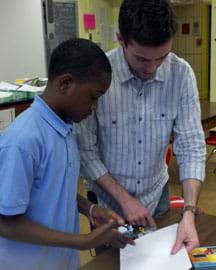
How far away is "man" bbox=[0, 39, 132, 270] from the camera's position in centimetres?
100

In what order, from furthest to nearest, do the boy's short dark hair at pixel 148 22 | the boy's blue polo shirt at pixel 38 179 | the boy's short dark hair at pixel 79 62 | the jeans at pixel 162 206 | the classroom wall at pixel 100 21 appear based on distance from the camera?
1. the classroom wall at pixel 100 21
2. the jeans at pixel 162 206
3. the boy's short dark hair at pixel 148 22
4. the boy's short dark hair at pixel 79 62
5. the boy's blue polo shirt at pixel 38 179

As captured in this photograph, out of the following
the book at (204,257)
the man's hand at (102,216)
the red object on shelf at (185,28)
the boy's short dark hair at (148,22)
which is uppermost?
the boy's short dark hair at (148,22)

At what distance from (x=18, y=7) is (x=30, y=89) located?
186cm

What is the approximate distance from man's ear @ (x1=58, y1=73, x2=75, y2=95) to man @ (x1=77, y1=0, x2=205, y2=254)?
0.97 ft

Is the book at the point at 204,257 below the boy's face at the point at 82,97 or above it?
below

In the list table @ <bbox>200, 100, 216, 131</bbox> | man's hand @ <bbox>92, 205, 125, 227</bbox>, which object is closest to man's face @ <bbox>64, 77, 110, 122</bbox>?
man's hand @ <bbox>92, 205, 125, 227</bbox>

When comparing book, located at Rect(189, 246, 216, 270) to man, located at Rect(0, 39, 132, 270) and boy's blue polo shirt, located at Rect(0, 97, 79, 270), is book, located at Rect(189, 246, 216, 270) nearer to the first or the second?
man, located at Rect(0, 39, 132, 270)

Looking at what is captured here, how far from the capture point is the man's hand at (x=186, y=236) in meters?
1.18

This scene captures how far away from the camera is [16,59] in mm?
5199

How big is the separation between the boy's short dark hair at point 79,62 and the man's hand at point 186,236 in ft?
1.55

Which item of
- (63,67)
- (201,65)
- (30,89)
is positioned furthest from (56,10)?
(63,67)

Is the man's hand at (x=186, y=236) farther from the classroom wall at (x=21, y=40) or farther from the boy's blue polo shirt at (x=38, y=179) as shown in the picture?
the classroom wall at (x=21, y=40)

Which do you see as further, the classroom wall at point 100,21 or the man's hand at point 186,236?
the classroom wall at point 100,21

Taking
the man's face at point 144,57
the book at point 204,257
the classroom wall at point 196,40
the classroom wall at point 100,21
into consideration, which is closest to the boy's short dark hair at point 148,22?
the man's face at point 144,57
